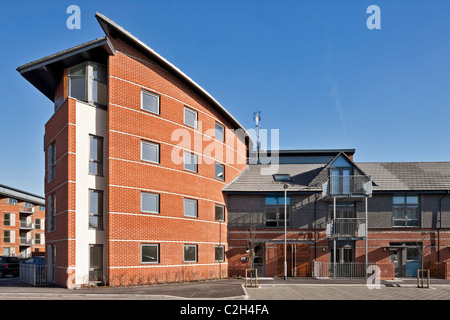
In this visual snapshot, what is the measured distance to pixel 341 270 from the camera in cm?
2664

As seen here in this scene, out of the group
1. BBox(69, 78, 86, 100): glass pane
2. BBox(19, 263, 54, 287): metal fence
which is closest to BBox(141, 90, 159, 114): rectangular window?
BBox(69, 78, 86, 100): glass pane

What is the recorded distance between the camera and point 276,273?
2761 centimetres

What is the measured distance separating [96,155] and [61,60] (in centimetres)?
508

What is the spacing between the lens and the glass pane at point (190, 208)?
80.5 feet

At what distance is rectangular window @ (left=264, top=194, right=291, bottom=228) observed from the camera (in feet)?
92.9

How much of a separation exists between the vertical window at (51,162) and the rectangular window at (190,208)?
7.56 metres

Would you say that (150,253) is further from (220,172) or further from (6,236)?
(6,236)

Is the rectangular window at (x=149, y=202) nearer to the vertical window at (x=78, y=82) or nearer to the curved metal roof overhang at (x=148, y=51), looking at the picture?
the vertical window at (x=78, y=82)

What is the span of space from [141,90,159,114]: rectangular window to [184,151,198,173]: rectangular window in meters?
3.37

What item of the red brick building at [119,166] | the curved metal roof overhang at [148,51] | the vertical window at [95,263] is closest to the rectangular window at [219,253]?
the red brick building at [119,166]

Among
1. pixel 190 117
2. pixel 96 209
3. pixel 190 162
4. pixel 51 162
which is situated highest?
pixel 190 117

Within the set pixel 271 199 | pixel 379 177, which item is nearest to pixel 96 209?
pixel 271 199

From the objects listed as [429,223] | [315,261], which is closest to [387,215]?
[429,223]

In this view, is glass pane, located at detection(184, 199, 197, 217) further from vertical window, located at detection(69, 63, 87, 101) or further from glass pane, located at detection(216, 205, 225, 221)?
vertical window, located at detection(69, 63, 87, 101)
